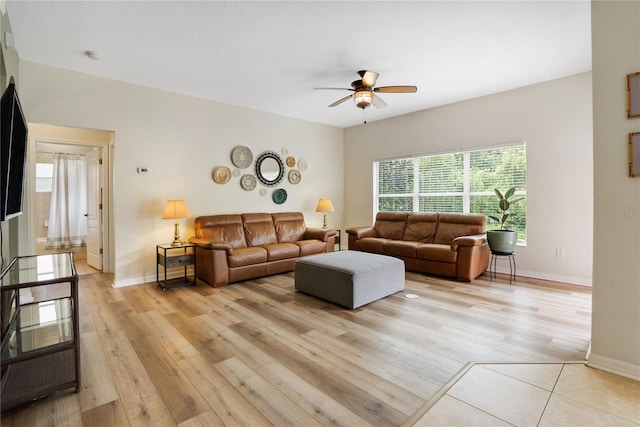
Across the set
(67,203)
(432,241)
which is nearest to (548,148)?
(432,241)

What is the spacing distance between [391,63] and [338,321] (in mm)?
2909

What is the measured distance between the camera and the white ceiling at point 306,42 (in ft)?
8.47

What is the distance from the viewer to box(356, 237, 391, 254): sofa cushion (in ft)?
17.0

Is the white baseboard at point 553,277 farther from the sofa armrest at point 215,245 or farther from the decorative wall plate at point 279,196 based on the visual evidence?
the sofa armrest at point 215,245

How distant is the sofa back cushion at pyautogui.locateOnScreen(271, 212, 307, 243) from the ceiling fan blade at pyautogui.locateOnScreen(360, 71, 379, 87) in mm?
2794

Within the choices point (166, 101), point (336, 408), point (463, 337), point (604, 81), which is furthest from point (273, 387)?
point (166, 101)

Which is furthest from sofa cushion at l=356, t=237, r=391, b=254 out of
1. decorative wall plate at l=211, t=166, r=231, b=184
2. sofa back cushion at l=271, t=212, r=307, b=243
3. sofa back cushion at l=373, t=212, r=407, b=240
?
decorative wall plate at l=211, t=166, r=231, b=184

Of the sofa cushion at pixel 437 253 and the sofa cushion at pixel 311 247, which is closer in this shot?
the sofa cushion at pixel 437 253

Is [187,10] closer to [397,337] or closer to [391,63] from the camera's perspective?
[391,63]

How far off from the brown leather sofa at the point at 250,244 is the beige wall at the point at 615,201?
3.65 meters

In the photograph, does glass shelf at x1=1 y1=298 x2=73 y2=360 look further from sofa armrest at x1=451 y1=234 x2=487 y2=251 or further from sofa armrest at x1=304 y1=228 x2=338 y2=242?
sofa armrest at x1=451 y1=234 x2=487 y2=251

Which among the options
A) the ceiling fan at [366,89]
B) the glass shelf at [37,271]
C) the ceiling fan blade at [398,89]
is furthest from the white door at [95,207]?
the ceiling fan blade at [398,89]

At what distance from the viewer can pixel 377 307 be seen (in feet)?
10.8

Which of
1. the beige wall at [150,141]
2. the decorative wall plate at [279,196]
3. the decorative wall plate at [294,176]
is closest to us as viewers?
the beige wall at [150,141]
